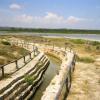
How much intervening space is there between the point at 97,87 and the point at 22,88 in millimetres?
6374

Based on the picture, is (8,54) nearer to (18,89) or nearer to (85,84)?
(85,84)

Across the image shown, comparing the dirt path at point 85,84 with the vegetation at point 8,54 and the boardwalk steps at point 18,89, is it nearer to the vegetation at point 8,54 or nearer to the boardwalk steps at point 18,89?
the boardwalk steps at point 18,89

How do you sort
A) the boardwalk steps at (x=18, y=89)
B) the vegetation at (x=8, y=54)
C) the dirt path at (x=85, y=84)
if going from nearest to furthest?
the boardwalk steps at (x=18, y=89) → the dirt path at (x=85, y=84) → the vegetation at (x=8, y=54)

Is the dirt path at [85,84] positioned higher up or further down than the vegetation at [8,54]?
further down

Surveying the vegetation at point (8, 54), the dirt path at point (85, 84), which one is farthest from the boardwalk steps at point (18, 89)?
the vegetation at point (8, 54)

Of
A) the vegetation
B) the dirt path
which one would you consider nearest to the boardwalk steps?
the dirt path

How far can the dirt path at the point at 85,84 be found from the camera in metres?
18.4

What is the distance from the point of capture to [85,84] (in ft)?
72.5

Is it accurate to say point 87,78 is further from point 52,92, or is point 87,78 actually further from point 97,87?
point 52,92

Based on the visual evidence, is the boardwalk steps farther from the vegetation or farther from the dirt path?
the vegetation

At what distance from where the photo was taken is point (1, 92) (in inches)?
624

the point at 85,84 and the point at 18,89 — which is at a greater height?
the point at 18,89

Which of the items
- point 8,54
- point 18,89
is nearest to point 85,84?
point 18,89

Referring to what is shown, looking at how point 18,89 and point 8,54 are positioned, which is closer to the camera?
point 18,89
